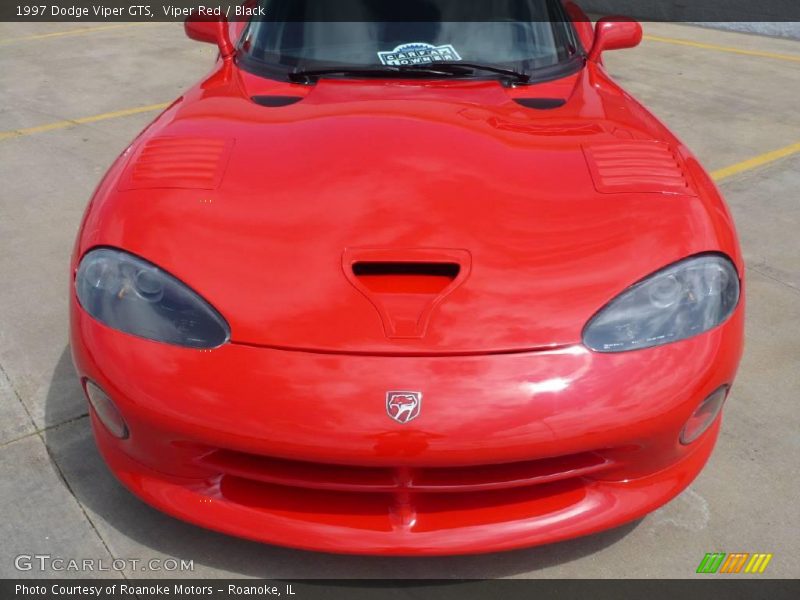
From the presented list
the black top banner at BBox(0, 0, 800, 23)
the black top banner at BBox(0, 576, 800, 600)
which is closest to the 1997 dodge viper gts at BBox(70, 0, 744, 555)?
the black top banner at BBox(0, 576, 800, 600)

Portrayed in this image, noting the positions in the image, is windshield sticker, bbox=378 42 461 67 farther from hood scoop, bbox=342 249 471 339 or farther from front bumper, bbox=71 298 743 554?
front bumper, bbox=71 298 743 554

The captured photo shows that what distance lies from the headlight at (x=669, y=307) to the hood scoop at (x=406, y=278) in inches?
14.1

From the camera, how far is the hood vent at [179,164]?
248cm

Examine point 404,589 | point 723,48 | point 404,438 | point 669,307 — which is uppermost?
point 669,307

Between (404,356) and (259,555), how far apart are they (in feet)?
2.54

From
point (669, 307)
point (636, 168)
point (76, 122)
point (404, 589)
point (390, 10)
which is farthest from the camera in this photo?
point (76, 122)

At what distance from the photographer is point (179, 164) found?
257 cm

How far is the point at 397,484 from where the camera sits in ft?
6.73

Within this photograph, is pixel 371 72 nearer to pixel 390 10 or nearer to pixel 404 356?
pixel 390 10

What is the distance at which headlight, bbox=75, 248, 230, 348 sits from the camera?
2.11 m

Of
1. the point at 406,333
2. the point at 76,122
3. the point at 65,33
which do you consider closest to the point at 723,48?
the point at 76,122

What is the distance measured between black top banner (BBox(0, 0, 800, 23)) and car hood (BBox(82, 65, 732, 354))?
1.55 ft

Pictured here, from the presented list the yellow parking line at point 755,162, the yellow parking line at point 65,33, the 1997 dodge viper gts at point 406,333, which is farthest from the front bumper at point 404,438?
the yellow parking line at point 65,33

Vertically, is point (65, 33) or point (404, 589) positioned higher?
point (404, 589)
